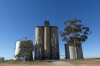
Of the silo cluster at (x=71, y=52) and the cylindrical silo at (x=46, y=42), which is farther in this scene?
the silo cluster at (x=71, y=52)

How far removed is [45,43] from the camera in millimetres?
61094

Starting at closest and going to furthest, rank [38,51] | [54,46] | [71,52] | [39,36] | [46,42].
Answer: [38,51]
[46,42]
[54,46]
[39,36]
[71,52]

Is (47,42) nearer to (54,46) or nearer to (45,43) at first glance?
(45,43)

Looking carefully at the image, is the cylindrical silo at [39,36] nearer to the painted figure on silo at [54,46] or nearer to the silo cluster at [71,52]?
the painted figure on silo at [54,46]

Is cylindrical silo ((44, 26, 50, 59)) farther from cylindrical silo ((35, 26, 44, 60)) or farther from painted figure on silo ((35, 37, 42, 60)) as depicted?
painted figure on silo ((35, 37, 42, 60))

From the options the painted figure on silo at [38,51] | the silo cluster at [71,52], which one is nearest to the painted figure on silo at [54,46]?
the painted figure on silo at [38,51]

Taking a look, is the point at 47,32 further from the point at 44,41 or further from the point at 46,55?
the point at 46,55

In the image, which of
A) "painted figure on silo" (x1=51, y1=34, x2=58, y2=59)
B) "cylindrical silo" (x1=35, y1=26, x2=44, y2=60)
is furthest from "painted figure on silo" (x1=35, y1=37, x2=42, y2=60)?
"painted figure on silo" (x1=51, y1=34, x2=58, y2=59)

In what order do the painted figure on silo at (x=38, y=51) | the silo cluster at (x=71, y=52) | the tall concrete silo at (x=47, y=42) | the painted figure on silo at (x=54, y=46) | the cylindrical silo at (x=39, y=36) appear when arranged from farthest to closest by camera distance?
the silo cluster at (x=71, y=52)
the painted figure on silo at (x=54, y=46)
the cylindrical silo at (x=39, y=36)
the tall concrete silo at (x=47, y=42)
the painted figure on silo at (x=38, y=51)

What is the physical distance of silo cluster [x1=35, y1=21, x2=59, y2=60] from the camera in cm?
5997

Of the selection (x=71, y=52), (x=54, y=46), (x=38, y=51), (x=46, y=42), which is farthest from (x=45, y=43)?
(x=71, y=52)

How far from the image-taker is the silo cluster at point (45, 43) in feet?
197

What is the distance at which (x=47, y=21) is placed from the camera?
6744 centimetres

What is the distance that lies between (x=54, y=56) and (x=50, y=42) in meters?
7.58
